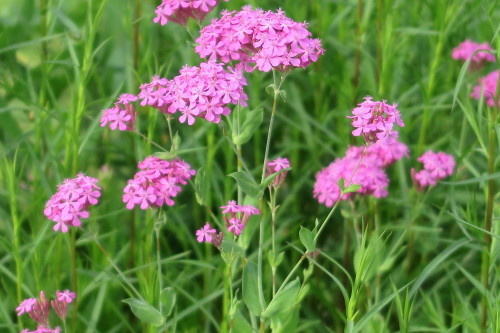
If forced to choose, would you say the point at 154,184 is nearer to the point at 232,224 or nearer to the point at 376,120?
the point at 232,224

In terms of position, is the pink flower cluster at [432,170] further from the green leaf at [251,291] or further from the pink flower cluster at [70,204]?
the pink flower cluster at [70,204]

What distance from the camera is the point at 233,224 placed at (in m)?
1.43

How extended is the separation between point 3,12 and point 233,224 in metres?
2.63

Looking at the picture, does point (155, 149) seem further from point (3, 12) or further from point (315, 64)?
point (3, 12)

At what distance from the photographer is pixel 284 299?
142cm

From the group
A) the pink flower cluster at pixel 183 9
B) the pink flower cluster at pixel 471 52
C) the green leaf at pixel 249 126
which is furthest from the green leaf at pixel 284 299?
the pink flower cluster at pixel 471 52

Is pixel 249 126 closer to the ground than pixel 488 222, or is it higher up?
higher up

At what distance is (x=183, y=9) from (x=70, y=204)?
0.43 metres

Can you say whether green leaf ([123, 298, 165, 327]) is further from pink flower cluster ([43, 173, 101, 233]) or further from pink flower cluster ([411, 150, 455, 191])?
pink flower cluster ([411, 150, 455, 191])

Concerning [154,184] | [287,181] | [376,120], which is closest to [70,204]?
[154,184]

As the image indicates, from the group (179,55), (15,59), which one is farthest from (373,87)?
(15,59)

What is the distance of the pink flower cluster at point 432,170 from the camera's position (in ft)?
6.03

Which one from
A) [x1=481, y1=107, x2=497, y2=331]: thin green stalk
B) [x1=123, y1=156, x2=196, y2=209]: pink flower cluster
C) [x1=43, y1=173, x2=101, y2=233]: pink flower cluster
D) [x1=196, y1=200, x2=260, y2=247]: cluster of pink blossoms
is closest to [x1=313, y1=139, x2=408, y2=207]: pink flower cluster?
[x1=481, y1=107, x2=497, y2=331]: thin green stalk

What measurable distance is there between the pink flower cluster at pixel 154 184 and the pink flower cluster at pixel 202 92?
0.10 m
